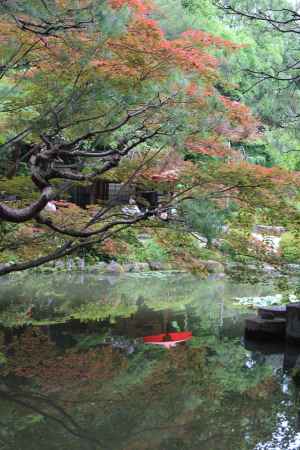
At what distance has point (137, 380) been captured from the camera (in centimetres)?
632

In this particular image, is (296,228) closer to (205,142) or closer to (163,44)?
(205,142)

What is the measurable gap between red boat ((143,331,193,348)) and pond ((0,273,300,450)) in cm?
5

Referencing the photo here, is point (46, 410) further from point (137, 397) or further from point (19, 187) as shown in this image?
point (19, 187)

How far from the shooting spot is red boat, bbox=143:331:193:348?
26.1ft

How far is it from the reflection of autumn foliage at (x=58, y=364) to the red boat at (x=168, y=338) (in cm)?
Answer: 69

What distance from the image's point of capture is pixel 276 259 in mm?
7363

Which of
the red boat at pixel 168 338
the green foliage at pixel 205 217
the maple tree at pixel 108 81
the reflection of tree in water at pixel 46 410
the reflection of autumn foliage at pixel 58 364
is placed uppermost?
the maple tree at pixel 108 81

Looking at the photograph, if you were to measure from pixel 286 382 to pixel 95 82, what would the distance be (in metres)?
3.85

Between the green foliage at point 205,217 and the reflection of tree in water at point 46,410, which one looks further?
the green foliage at point 205,217

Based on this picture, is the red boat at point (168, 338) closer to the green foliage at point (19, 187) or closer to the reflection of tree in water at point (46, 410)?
the reflection of tree in water at point (46, 410)

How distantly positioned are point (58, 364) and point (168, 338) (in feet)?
6.23

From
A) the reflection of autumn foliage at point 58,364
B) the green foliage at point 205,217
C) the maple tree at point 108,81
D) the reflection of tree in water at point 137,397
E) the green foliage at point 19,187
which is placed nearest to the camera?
the maple tree at point 108,81

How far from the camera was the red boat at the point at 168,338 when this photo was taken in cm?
794

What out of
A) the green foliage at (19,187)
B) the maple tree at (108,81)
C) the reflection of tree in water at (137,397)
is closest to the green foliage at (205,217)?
the maple tree at (108,81)
